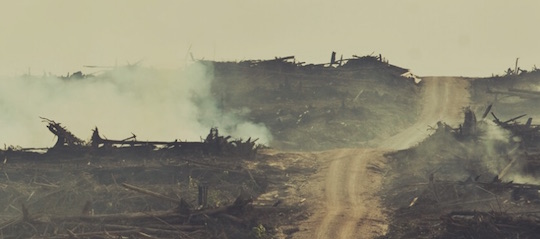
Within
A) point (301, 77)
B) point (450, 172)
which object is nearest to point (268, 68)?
point (301, 77)

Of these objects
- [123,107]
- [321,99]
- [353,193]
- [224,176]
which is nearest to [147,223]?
[224,176]

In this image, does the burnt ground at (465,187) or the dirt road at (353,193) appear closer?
the burnt ground at (465,187)

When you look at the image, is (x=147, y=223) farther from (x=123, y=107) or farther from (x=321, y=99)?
(x=321, y=99)

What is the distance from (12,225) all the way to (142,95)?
2593 cm

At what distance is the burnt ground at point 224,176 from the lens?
21.9m

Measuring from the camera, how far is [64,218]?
21797 mm

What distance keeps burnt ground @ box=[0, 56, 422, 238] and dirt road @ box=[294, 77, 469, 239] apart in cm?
79

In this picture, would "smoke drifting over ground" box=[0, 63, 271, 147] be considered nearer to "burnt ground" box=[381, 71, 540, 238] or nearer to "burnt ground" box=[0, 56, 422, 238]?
"burnt ground" box=[0, 56, 422, 238]

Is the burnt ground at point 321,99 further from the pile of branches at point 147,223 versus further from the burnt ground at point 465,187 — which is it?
the pile of branches at point 147,223

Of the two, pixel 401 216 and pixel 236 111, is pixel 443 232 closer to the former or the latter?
pixel 401 216

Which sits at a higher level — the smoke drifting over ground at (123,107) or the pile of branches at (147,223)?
the smoke drifting over ground at (123,107)

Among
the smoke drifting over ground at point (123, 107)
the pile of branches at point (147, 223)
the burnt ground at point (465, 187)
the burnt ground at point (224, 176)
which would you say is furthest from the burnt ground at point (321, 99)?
the pile of branches at point (147, 223)

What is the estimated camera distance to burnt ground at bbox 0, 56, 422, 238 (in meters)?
21.9

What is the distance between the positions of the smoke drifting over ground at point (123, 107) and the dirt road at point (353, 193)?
9.50m
